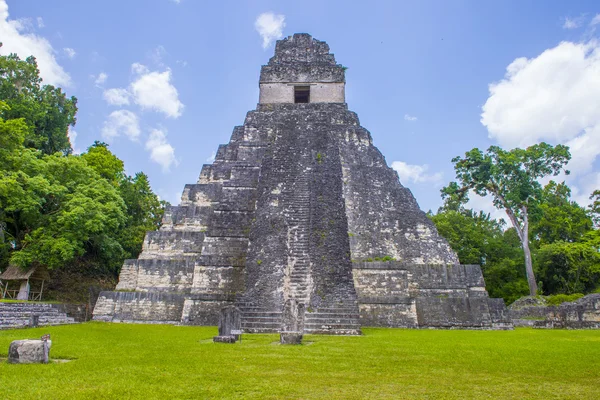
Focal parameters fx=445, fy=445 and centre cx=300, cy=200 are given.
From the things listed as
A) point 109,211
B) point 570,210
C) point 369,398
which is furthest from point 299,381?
point 570,210

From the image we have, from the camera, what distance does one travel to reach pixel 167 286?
13.8m

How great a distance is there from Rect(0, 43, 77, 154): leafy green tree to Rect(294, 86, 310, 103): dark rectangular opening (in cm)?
1306

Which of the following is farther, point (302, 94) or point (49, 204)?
point (302, 94)

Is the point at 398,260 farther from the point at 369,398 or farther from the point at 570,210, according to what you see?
the point at 570,210

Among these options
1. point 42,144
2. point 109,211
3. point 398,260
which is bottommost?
point 398,260

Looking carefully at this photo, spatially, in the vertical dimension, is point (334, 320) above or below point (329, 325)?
above

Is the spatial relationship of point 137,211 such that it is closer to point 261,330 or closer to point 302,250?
point 302,250

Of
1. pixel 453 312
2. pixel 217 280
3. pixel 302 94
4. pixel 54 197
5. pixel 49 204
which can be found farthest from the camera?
pixel 302 94

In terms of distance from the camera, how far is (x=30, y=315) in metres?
11.7

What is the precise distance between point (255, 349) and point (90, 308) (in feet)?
39.2

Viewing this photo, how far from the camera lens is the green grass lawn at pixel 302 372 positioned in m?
3.73

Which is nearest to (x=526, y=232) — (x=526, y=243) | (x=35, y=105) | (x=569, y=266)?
(x=526, y=243)

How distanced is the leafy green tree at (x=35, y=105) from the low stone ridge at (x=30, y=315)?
12.4m

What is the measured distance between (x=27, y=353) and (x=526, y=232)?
23.4m
